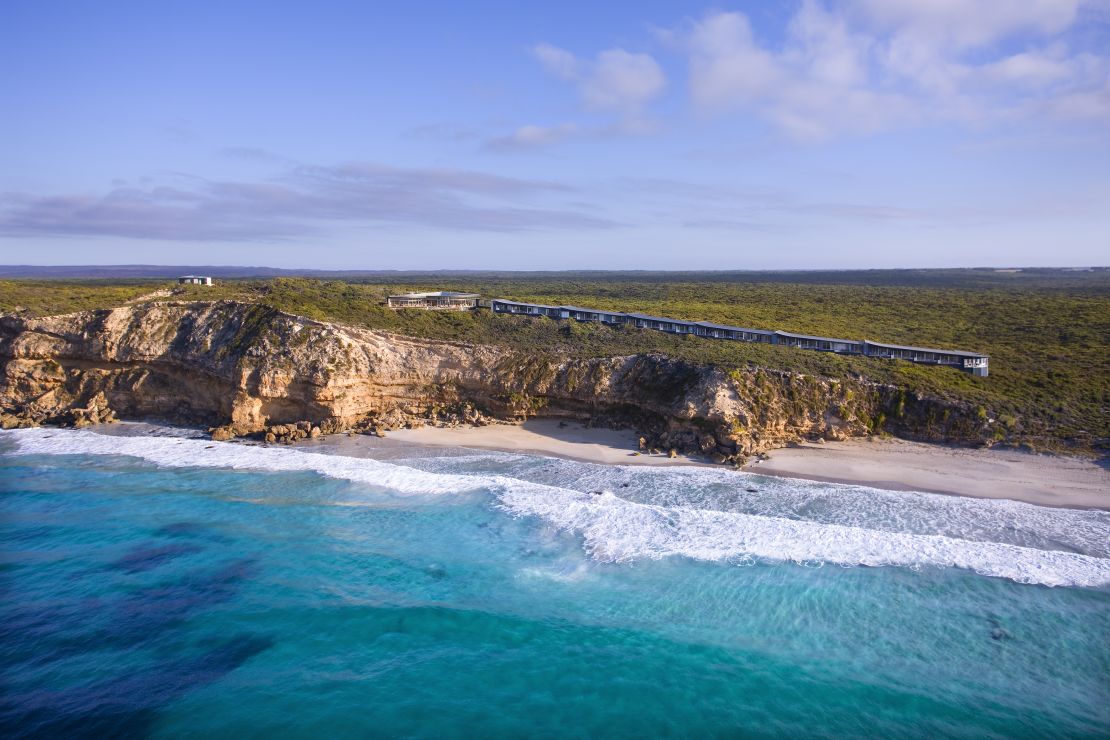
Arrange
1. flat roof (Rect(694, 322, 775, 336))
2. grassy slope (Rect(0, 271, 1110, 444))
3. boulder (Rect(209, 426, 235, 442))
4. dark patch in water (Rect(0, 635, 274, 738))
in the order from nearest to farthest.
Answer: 1. dark patch in water (Rect(0, 635, 274, 738))
2. grassy slope (Rect(0, 271, 1110, 444))
3. boulder (Rect(209, 426, 235, 442))
4. flat roof (Rect(694, 322, 775, 336))

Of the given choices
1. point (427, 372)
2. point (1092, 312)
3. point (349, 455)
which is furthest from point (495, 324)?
point (1092, 312)

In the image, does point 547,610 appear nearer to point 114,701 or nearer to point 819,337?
point 114,701

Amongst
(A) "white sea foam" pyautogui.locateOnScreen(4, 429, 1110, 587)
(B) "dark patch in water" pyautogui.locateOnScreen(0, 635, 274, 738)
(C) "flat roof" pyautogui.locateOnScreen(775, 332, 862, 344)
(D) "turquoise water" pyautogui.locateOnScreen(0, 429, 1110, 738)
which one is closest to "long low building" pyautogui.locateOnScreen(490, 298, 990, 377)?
(C) "flat roof" pyautogui.locateOnScreen(775, 332, 862, 344)

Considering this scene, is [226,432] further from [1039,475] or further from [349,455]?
[1039,475]

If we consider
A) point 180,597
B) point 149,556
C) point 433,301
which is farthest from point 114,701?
point 433,301

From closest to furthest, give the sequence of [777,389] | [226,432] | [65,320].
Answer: [777,389] → [226,432] → [65,320]

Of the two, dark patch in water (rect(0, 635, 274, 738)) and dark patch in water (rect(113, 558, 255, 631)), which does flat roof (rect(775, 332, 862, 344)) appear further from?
dark patch in water (rect(0, 635, 274, 738))
